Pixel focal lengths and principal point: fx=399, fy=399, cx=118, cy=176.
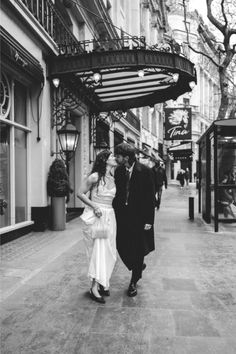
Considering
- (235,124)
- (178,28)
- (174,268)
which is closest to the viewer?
(174,268)

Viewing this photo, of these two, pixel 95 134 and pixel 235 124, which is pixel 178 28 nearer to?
pixel 95 134

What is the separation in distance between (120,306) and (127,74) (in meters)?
8.24

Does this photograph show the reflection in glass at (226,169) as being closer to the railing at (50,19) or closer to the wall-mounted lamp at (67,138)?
the wall-mounted lamp at (67,138)

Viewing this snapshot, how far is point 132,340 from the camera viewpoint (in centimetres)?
349

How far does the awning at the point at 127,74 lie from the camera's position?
976cm

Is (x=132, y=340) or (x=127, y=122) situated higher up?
(x=127, y=122)

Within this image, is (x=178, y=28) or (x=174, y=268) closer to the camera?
(x=174, y=268)

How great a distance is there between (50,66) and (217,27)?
35.5 ft

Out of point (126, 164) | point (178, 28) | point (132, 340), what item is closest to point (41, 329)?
point (132, 340)

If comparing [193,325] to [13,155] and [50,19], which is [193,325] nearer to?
[13,155]

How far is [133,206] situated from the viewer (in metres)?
4.81

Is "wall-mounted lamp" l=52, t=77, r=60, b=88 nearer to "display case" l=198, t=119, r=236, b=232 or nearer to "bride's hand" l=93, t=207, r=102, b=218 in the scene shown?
"display case" l=198, t=119, r=236, b=232

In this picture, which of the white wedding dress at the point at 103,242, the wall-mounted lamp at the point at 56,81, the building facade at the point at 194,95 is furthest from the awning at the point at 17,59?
the building facade at the point at 194,95

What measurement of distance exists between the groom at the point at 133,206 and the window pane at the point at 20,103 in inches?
209
